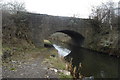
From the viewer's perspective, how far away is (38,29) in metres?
16.8

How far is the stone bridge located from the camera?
16469mm

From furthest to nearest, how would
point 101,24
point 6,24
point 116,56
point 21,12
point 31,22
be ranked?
point 101,24
point 31,22
point 21,12
point 116,56
point 6,24

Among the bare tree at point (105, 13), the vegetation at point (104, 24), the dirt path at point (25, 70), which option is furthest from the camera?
the bare tree at point (105, 13)

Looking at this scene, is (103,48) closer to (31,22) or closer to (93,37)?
(93,37)

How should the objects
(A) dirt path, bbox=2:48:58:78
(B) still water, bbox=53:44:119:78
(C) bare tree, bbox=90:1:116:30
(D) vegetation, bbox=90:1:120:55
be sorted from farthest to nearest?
(C) bare tree, bbox=90:1:116:30 < (D) vegetation, bbox=90:1:120:55 < (B) still water, bbox=53:44:119:78 < (A) dirt path, bbox=2:48:58:78

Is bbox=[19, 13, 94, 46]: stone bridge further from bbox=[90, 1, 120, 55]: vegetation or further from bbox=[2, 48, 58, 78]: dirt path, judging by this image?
bbox=[2, 48, 58, 78]: dirt path

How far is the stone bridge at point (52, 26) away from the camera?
54.0 feet

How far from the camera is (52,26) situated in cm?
1777

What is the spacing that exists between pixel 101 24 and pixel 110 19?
1777mm

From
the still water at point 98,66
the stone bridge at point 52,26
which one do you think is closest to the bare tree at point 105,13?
the stone bridge at point 52,26

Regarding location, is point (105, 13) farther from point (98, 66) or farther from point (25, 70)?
point (25, 70)

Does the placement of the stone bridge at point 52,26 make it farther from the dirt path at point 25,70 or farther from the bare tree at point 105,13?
the dirt path at point 25,70

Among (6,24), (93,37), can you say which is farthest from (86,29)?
(6,24)

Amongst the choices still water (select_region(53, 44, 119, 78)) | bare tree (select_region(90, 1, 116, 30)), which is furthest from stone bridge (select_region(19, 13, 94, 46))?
still water (select_region(53, 44, 119, 78))
